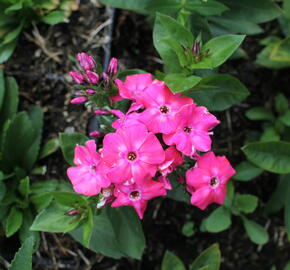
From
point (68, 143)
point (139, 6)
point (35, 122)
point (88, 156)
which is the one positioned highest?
point (139, 6)

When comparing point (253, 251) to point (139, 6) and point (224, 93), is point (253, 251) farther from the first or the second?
point (139, 6)

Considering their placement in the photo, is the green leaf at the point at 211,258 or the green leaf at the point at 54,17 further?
the green leaf at the point at 54,17

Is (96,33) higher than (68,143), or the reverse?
(96,33)

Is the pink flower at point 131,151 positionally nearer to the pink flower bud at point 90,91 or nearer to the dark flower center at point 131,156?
the dark flower center at point 131,156

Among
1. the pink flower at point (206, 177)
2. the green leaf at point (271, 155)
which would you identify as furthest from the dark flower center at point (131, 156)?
the green leaf at point (271, 155)

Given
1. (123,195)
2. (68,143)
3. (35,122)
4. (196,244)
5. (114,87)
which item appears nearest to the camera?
(123,195)

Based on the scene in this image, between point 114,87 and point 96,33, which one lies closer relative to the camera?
point 114,87

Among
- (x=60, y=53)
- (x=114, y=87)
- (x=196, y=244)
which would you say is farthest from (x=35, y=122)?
(x=196, y=244)
